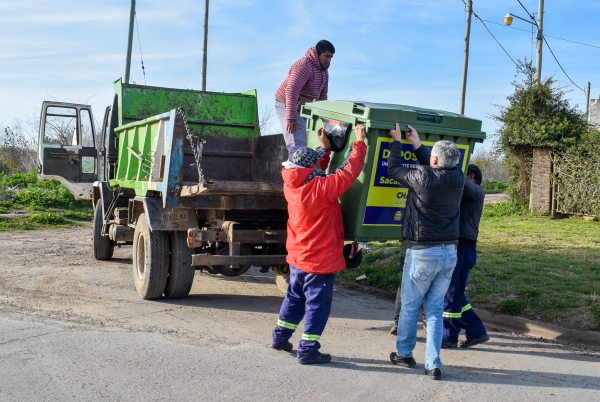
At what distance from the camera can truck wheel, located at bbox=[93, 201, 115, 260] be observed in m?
10.1

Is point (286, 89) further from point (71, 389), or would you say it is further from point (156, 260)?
point (71, 389)

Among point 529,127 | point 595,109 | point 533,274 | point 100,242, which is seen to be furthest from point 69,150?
point 595,109

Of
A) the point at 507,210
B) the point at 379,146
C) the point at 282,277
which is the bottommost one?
the point at 282,277

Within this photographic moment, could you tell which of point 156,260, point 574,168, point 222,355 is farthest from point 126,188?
point 574,168

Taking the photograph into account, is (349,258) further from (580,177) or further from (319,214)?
(580,177)

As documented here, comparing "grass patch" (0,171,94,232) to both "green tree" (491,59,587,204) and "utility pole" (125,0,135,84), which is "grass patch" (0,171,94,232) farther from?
"green tree" (491,59,587,204)

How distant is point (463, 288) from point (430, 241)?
1.14 metres

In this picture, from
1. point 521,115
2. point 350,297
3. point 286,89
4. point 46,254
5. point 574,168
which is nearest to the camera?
point 286,89

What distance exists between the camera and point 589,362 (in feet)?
17.7

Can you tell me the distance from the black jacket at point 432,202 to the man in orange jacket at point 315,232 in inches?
17.2

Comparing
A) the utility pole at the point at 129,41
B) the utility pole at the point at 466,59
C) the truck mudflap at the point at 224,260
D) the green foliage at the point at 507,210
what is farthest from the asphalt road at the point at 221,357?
the utility pole at the point at 129,41

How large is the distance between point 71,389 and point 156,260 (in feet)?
9.35

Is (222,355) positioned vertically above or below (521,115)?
below

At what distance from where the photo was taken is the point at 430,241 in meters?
4.82
